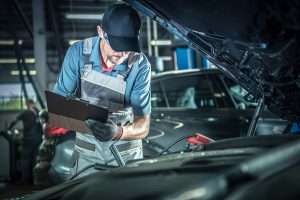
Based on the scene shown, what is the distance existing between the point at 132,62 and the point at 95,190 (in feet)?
4.68

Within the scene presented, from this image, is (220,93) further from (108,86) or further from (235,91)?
(108,86)

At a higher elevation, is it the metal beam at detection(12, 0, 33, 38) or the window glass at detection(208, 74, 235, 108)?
the metal beam at detection(12, 0, 33, 38)

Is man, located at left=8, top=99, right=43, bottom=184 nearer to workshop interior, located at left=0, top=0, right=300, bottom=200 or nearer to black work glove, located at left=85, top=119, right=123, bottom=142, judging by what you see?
workshop interior, located at left=0, top=0, right=300, bottom=200

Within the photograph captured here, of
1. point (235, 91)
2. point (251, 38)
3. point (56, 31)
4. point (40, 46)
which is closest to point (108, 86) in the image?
point (251, 38)

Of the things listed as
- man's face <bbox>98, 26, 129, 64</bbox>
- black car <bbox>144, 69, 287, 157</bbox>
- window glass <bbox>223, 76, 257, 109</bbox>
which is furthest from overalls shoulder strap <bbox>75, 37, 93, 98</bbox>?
window glass <bbox>223, 76, 257, 109</bbox>

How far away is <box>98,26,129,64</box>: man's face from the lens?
2.37 metres

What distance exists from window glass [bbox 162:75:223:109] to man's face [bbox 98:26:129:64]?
202 cm

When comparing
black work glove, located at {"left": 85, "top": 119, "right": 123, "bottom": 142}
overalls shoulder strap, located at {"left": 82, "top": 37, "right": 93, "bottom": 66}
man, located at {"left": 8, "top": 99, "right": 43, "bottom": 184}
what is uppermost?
overalls shoulder strap, located at {"left": 82, "top": 37, "right": 93, "bottom": 66}

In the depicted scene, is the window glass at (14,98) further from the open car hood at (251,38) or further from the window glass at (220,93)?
the open car hood at (251,38)

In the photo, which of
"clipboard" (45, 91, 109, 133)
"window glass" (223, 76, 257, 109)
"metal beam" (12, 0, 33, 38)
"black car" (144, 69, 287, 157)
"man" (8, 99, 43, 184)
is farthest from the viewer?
"metal beam" (12, 0, 33, 38)

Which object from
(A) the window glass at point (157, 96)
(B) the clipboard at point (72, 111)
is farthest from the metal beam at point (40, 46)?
(B) the clipboard at point (72, 111)

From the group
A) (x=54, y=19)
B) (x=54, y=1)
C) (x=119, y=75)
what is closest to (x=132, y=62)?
(x=119, y=75)

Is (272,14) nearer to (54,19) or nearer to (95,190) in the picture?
(95,190)

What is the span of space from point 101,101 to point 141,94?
0.25 metres
